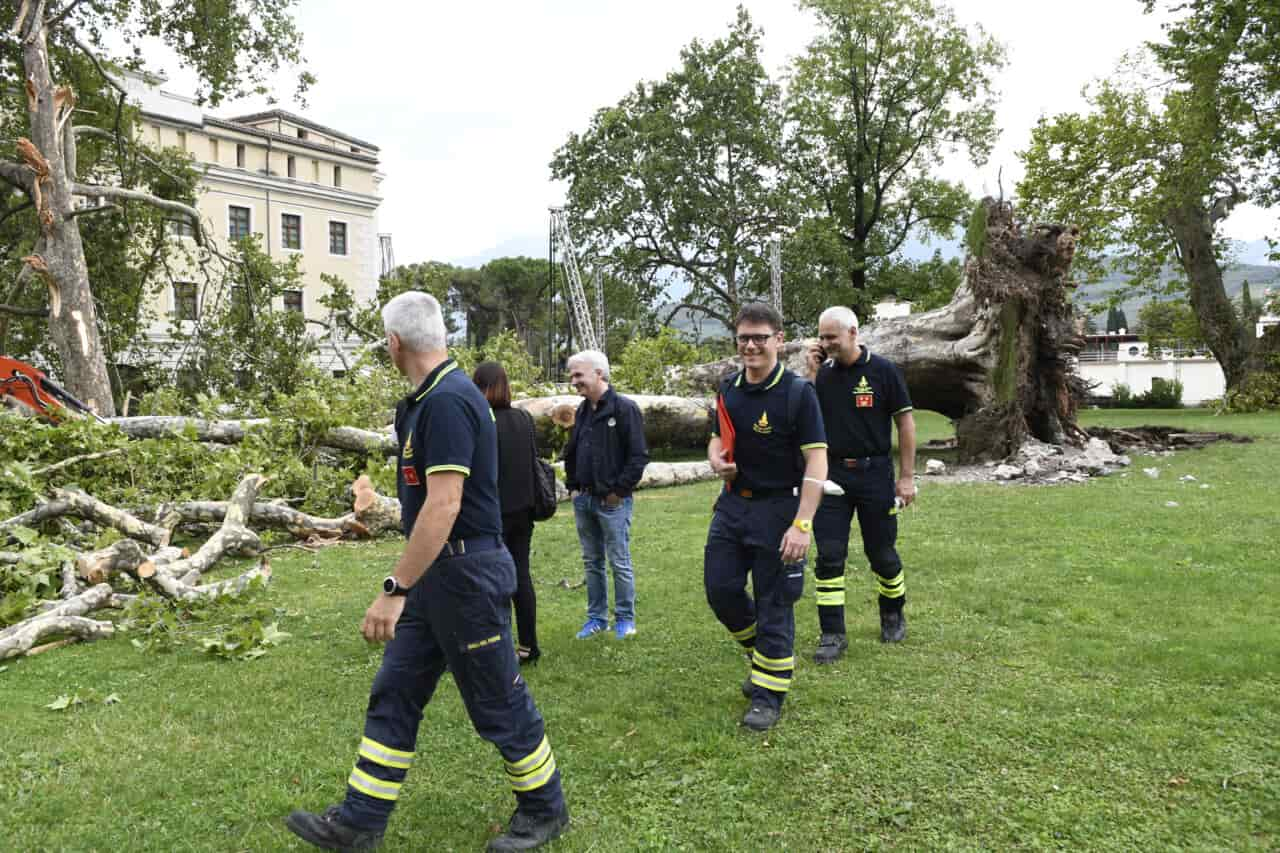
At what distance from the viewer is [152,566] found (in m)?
6.49

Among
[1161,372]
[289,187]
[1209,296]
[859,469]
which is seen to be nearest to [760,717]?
[859,469]

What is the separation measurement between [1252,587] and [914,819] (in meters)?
4.63

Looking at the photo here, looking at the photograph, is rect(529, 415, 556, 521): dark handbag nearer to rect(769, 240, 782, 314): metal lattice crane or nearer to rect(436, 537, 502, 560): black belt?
rect(436, 537, 502, 560): black belt

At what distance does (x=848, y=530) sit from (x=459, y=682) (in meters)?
3.01

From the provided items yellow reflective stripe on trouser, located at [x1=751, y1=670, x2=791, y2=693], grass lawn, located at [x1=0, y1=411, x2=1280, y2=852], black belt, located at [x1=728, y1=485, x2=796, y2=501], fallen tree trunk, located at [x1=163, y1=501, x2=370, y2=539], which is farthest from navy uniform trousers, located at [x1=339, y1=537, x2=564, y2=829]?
fallen tree trunk, located at [x1=163, y1=501, x2=370, y2=539]

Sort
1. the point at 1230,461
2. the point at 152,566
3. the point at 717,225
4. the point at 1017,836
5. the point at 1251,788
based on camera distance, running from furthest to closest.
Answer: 1. the point at 717,225
2. the point at 1230,461
3. the point at 152,566
4. the point at 1251,788
5. the point at 1017,836

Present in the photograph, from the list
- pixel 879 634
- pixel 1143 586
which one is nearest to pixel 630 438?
pixel 879 634

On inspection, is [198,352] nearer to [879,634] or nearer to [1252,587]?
[879,634]

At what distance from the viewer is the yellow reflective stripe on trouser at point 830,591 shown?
5.46 meters

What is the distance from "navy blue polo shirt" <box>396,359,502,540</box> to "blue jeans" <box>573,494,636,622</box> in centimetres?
266

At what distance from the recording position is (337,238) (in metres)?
51.1

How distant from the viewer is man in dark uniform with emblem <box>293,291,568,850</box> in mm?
3082

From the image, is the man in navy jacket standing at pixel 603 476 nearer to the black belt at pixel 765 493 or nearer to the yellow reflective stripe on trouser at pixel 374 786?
the black belt at pixel 765 493

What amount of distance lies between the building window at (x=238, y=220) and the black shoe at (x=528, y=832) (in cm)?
4835
